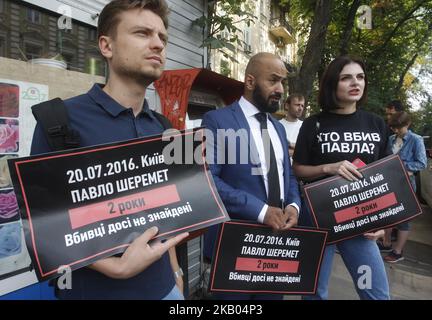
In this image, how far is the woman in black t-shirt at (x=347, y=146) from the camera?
230cm

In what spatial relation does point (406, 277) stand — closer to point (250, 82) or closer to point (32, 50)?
point (250, 82)

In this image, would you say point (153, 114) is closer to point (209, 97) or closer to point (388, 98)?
point (209, 97)

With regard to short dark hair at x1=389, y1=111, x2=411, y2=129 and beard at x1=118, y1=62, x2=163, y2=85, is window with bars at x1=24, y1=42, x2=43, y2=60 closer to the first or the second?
beard at x1=118, y1=62, x2=163, y2=85

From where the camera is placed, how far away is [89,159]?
1330 millimetres

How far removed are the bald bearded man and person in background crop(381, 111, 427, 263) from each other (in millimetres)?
3406

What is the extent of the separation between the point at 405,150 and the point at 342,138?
3.37 m

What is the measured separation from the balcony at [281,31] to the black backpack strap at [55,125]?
831 inches

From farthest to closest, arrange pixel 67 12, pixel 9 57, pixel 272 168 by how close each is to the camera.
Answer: pixel 67 12
pixel 9 57
pixel 272 168

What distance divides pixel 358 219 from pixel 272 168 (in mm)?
672

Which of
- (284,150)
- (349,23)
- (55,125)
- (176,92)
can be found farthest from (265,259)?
(349,23)

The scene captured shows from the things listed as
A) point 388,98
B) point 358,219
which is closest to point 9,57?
point 358,219

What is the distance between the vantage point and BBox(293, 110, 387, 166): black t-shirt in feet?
7.78

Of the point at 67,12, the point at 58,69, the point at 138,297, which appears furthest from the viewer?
the point at 67,12

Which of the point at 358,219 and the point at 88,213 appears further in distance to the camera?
the point at 358,219
